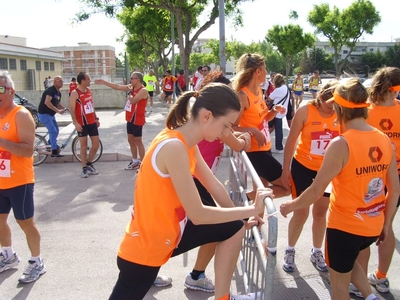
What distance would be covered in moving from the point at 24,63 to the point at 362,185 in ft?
128

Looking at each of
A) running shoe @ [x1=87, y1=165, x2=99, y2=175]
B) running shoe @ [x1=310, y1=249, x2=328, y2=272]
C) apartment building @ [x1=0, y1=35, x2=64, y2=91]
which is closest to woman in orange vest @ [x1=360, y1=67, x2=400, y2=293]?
running shoe @ [x1=310, y1=249, x2=328, y2=272]

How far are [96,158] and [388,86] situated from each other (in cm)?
700

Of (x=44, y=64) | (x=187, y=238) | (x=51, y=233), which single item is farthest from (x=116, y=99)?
(x=44, y=64)

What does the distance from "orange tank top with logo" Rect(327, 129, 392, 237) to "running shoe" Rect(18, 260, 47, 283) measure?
2859 mm

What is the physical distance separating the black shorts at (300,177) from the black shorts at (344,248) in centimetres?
121

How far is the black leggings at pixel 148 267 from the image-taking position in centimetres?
229

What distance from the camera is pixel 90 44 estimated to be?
94.9m

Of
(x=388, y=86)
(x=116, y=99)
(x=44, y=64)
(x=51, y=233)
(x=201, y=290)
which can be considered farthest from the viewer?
(x=44, y=64)

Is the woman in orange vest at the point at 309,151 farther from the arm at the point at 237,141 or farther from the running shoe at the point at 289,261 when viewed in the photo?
the arm at the point at 237,141

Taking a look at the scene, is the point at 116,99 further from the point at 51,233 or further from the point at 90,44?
the point at 90,44

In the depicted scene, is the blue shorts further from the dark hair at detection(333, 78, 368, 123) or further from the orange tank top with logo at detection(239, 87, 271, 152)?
the dark hair at detection(333, 78, 368, 123)

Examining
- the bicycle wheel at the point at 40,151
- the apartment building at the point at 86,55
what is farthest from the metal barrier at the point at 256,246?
the apartment building at the point at 86,55

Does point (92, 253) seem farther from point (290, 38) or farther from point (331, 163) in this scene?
point (290, 38)

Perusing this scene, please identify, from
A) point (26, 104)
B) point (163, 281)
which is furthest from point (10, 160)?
point (26, 104)
